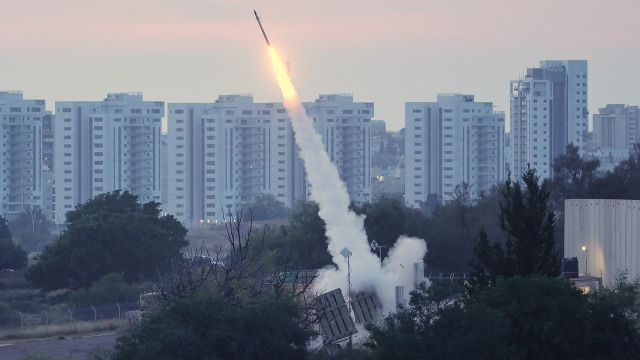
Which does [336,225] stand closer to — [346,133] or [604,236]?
[604,236]

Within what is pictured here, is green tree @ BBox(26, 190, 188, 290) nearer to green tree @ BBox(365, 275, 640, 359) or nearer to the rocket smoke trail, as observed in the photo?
the rocket smoke trail

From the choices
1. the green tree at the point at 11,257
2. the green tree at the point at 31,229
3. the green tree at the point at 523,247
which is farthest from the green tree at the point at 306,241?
the green tree at the point at 31,229

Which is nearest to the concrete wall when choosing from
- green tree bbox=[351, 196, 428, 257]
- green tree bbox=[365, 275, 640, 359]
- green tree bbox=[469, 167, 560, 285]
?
green tree bbox=[469, 167, 560, 285]

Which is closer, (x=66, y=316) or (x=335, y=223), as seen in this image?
(x=335, y=223)

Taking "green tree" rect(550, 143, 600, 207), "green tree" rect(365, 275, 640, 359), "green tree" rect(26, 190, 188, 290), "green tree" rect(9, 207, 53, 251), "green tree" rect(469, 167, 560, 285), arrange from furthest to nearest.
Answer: "green tree" rect(9, 207, 53, 251) → "green tree" rect(550, 143, 600, 207) → "green tree" rect(26, 190, 188, 290) → "green tree" rect(469, 167, 560, 285) → "green tree" rect(365, 275, 640, 359)

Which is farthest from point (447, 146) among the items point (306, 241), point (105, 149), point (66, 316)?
point (66, 316)

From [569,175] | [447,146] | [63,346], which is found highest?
[447,146]

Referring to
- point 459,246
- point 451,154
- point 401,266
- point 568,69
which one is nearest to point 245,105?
point 451,154

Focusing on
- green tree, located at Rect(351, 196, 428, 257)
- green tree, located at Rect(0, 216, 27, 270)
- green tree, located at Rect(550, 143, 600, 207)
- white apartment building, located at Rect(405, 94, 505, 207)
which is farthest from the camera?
white apartment building, located at Rect(405, 94, 505, 207)
